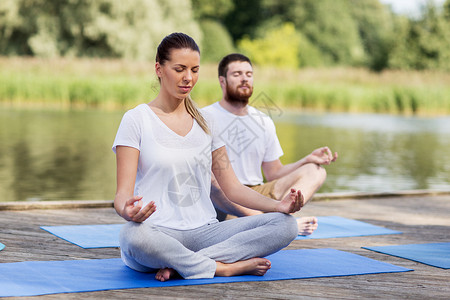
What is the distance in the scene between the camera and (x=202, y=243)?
3.00m

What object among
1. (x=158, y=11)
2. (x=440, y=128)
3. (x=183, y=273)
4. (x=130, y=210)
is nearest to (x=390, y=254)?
(x=183, y=273)

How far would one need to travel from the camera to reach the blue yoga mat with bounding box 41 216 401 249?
3.75 meters

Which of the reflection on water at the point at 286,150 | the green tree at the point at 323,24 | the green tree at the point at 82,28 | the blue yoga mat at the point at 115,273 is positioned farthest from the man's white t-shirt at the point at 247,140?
the green tree at the point at 323,24

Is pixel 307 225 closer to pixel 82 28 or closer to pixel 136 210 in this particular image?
pixel 136 210

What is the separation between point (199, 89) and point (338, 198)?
1169 centimetres

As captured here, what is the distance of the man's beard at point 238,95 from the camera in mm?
4145

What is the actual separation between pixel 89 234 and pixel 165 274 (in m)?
1.19

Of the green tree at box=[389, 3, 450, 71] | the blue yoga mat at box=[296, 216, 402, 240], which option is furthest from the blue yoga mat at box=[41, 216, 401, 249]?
the green tree at box=[389, 3, 450, 71]

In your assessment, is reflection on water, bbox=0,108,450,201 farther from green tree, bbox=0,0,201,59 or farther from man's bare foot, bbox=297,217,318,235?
green tree, bbox=0,0,201,59

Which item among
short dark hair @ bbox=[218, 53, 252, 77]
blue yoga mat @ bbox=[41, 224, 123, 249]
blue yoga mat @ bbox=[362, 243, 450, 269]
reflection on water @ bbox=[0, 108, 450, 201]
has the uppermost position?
short dark hair @ bbox=[218, 53, 252, 77]

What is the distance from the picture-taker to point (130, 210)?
264 centimetres

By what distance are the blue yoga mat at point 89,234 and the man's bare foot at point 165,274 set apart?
797mm

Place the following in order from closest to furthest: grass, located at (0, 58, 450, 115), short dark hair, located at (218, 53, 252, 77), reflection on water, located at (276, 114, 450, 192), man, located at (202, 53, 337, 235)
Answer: man, located at (202, 53, 337, 235) < short dark hair, located at (218, 53, 252, 77) < reflection on water, located at (276, 114, 450, 192) < grass, located at (0, 58, 450, 115)

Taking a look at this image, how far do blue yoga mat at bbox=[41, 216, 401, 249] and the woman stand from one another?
0.75 metres
